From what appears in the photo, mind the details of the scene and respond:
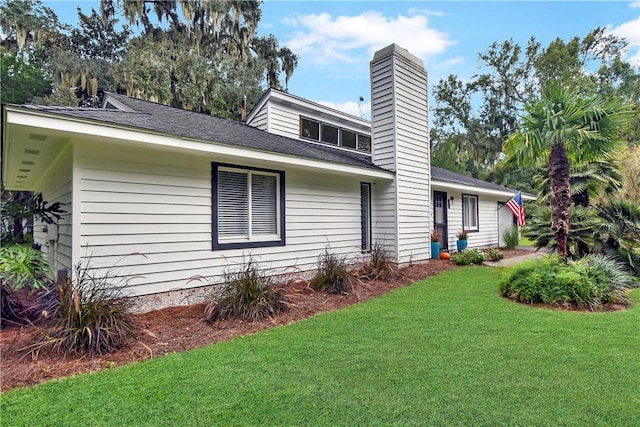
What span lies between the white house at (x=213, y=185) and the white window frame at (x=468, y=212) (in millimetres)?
3160

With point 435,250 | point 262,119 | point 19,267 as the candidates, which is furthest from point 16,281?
point 435,250

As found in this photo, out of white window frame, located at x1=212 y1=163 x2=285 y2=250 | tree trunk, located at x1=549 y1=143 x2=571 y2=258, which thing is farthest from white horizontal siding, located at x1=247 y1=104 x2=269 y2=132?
tree trunk, located at x1=549 y1=143 x2=571 y2=258

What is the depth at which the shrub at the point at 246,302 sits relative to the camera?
14.8ft

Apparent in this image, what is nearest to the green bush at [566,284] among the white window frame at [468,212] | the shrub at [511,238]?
the white window frame at [468,212]

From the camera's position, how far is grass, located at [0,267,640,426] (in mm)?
2312

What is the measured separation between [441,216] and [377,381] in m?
9.07

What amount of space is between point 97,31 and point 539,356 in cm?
2756

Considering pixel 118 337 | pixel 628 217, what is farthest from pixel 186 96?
pixel 628 217

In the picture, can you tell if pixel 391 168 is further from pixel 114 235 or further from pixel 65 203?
pixel 65 203

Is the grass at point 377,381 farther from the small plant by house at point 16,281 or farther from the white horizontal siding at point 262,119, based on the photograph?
the white horizontal siding at point 262,119

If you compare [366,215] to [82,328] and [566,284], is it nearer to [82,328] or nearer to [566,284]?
[566,284]

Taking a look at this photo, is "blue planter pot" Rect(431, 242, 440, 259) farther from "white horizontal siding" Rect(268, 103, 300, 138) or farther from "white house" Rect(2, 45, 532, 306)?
"white horizontal siding" Rect(268, 103, 300, 138)

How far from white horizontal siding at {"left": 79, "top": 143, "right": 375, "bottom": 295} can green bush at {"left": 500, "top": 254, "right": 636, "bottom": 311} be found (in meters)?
4.16

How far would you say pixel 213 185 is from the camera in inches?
218
